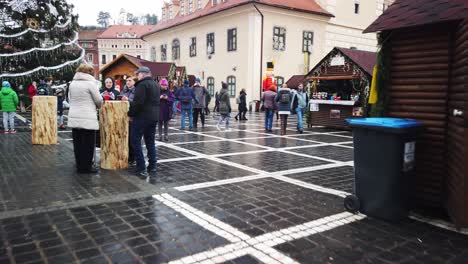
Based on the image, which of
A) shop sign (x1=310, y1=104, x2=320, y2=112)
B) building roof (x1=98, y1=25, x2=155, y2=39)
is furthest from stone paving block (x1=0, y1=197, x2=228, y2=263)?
building roof (x1=98, y1=25, x2=155, y2=39)

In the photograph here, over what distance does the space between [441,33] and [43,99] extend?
9096mm

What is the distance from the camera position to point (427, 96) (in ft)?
15.3

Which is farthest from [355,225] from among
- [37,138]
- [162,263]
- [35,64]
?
[35,64]

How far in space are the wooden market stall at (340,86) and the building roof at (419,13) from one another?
8967 millimetres

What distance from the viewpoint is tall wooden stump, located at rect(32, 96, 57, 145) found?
962 centimetres

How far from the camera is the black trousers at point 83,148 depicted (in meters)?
6.43

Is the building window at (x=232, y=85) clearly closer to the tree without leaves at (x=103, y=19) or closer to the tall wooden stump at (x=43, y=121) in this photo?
the tall wooden stump at (x=43, y=121)

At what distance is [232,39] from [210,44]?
320cm

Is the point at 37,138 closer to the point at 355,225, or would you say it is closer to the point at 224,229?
the point at 224,229

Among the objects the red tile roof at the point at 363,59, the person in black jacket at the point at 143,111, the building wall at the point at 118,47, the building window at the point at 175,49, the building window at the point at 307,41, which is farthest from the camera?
the building wall at the point at 118,47

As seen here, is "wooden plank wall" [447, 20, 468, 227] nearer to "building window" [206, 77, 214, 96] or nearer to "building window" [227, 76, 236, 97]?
"building window" [227, 76, 236, 97]

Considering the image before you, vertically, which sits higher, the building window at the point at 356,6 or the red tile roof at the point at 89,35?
the red tile roof at the point at 89,35

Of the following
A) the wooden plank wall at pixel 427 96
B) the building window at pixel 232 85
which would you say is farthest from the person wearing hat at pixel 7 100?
the building window at pixel 232 85

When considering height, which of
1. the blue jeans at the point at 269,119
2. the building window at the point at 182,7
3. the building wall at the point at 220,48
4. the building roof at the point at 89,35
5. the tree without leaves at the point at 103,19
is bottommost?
the blue jeans at the point at 269,119
